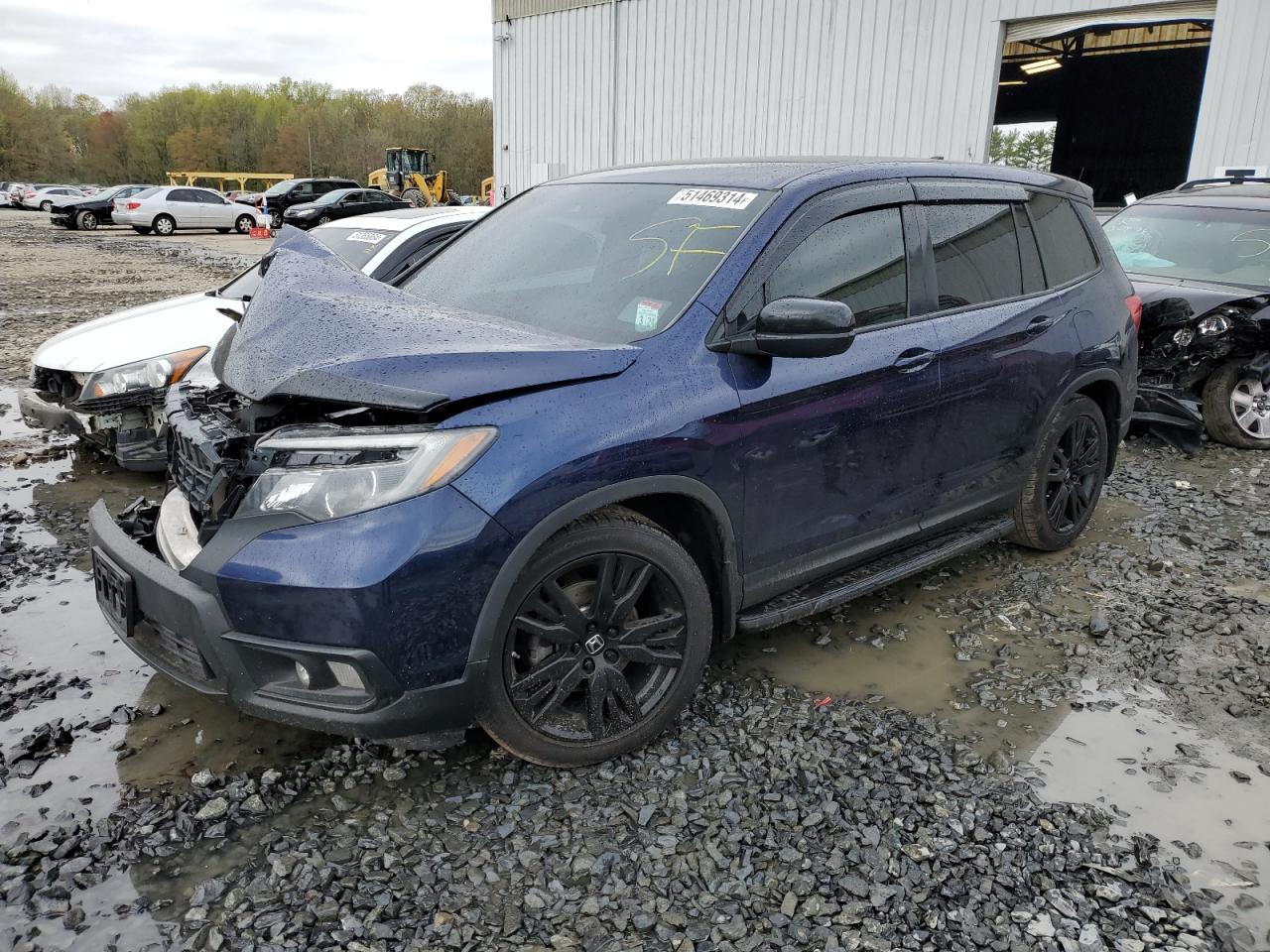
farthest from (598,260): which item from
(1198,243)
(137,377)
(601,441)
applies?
(1198,243)

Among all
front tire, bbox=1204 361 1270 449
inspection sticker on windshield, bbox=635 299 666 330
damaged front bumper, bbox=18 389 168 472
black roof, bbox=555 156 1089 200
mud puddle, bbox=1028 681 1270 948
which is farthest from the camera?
front tire, bbox=1204 361 1270 449

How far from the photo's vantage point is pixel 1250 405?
6863 millimetres

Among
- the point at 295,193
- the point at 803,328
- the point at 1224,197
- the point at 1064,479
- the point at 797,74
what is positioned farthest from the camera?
the point at 295,193

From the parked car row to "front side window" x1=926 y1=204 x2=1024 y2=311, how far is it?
17mm

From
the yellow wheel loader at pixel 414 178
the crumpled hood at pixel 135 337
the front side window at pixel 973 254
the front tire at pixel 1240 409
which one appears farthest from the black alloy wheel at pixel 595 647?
the yellow wheel loader at pixel 414 178

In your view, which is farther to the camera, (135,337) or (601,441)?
(135,337)

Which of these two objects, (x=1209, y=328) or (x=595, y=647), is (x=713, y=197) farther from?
(x=1209, y=328)

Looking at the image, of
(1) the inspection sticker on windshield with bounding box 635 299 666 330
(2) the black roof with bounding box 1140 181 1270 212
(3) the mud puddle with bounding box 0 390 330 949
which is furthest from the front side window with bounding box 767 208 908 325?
(2) the black roof with bounding box 1140 181 1270 212

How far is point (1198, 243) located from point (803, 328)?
6215 millimetres

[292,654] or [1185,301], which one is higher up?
[1185,301]

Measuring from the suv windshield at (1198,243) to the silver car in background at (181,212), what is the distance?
27.4m

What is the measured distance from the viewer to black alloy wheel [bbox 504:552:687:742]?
2.66 m

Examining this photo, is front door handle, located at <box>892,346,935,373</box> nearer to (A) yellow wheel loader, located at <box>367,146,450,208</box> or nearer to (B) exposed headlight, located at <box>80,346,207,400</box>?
(B) exposed headlight, located at <box>80,346,207,400</box>

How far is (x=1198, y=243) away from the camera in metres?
7.41
